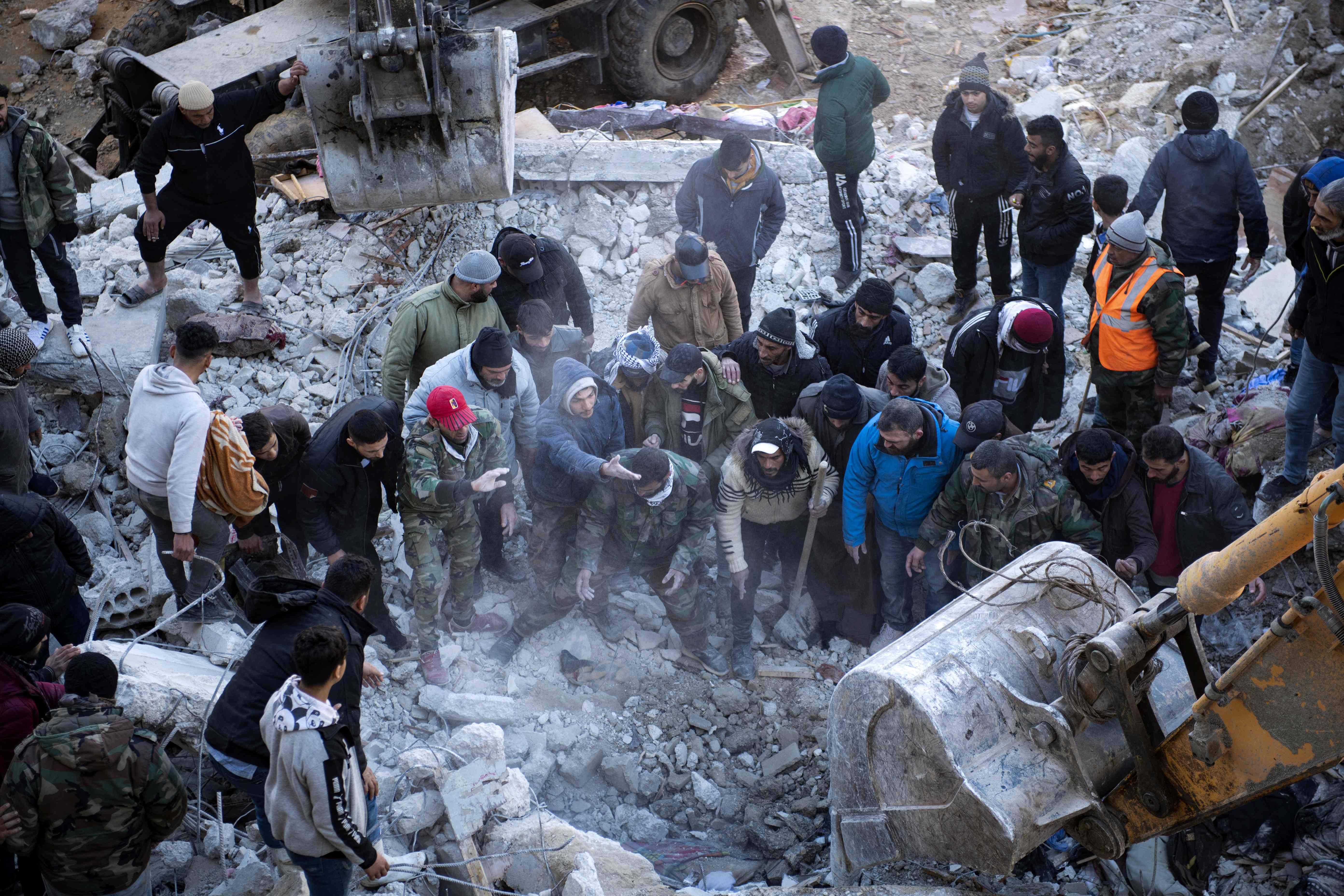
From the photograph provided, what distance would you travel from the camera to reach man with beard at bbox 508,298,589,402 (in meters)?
5.76

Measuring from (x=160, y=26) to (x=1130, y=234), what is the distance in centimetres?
817

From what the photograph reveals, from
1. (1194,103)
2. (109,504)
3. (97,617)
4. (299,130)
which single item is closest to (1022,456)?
(1194,103)

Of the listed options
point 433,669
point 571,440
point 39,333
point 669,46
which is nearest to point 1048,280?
point 571,440

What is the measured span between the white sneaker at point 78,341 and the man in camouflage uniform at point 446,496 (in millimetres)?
2730

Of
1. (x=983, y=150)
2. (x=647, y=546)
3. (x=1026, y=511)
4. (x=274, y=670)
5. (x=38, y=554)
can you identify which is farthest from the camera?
(x=983, y=150)

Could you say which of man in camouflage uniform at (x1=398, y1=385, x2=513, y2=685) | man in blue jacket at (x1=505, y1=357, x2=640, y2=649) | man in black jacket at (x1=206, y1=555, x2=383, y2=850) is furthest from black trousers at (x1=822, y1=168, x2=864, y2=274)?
man in black jacket at (x1=206, y1=555, x2=383, y2=850)

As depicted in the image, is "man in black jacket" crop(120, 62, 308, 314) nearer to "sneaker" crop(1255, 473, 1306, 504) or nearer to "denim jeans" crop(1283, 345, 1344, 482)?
"denim jeans" crop(1283, 345, 1344, 482)

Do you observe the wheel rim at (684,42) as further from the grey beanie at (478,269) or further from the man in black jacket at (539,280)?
the grey beanie at (478,269)

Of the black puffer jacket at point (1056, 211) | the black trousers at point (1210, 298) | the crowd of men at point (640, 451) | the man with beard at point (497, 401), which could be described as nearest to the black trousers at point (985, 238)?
the crowd of men at point (640, 451)

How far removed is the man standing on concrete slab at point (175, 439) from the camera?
4742mm

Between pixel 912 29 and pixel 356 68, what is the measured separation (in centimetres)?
805

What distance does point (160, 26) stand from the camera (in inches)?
364

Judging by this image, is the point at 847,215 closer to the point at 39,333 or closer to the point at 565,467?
the point at 565,467

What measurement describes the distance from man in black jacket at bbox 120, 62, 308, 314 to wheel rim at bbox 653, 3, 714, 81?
464cm
